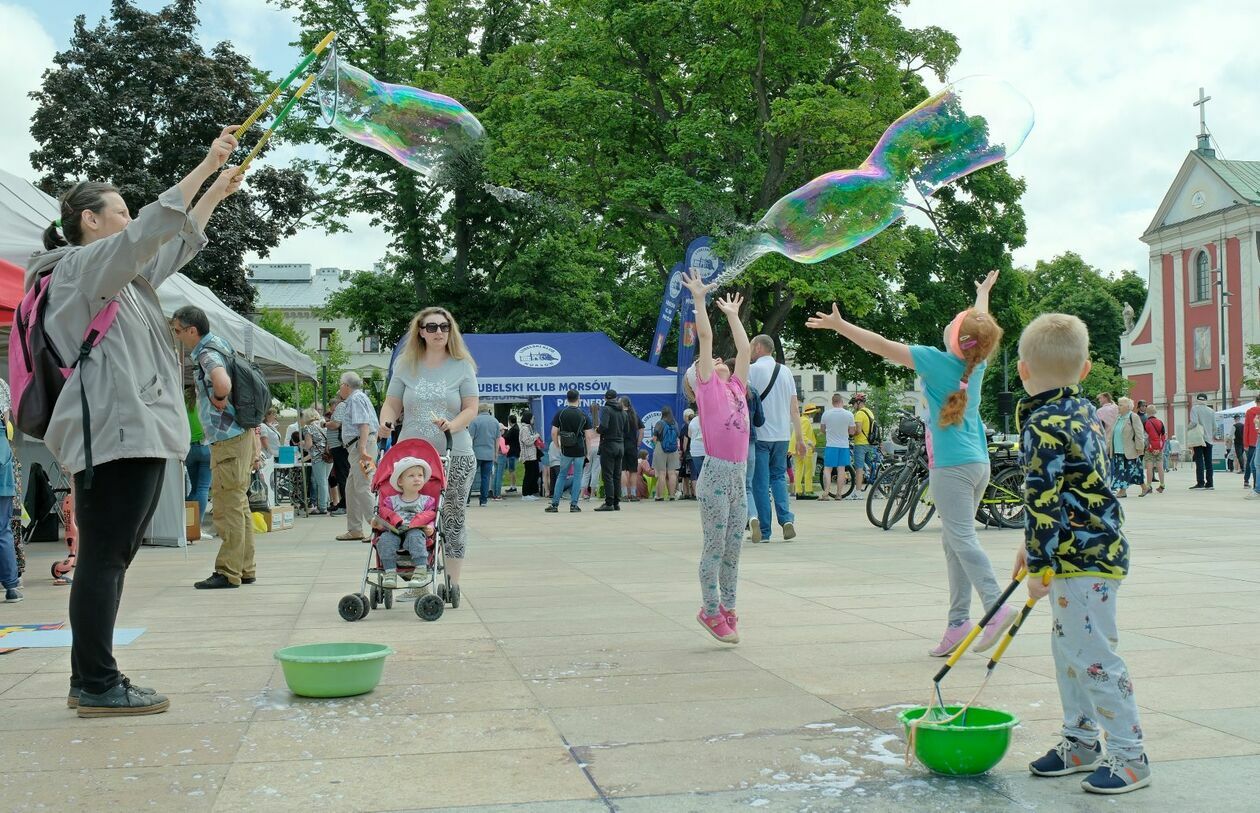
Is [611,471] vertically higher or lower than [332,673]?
higher

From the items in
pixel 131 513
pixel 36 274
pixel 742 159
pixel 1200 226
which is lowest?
pixel 131 513

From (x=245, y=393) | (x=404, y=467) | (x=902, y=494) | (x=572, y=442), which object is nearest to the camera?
(x=404, y=467)

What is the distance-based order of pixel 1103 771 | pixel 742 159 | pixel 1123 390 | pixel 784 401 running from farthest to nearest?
pixel 1123 390 → pixel 742 159 → pixel 784 401 → pixel 1103 771

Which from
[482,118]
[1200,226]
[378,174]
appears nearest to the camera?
[482,118]

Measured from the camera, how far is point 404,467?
7.61 m

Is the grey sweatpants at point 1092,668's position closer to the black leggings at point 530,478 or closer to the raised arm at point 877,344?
the raised arm at point 877,344

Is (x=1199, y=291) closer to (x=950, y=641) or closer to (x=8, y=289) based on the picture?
(x=8, y=289)

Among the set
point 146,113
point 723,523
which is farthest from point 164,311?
point 146,113

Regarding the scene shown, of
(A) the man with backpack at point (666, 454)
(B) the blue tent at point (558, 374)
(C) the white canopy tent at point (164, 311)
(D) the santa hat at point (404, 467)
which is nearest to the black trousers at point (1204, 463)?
(A) the man with backpack at point (666, 454)

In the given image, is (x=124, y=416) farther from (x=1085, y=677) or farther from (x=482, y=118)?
(x=482, y=118)

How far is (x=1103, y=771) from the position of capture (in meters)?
3.67

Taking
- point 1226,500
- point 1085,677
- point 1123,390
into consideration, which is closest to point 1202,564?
point 1085,677

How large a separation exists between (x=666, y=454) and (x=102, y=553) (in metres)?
18.9

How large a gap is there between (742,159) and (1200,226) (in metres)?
49.6
